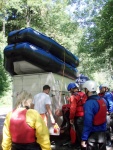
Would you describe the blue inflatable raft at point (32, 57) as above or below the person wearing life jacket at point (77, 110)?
above

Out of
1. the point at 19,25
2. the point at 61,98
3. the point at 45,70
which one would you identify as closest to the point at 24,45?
the point at 45,70

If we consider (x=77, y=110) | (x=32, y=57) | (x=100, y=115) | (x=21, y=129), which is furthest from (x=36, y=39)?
(x=21, y=129)

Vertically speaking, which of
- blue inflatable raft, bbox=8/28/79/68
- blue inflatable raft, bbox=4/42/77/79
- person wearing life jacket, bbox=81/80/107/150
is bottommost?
person wearing life jacket, bbox=81/80/107/150

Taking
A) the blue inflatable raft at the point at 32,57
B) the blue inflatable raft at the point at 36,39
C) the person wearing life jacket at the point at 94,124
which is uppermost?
the blue inflatable raft at the point at 36,39

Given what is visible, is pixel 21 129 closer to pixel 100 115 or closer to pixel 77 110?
pixel 100 115

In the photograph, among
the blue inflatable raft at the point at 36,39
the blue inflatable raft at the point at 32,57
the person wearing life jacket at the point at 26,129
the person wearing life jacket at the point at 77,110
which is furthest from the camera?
the blue inflatable raft at the point at 36,39

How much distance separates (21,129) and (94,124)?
54.4 inches

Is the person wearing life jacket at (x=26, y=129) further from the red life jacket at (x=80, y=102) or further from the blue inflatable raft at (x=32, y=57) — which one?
the blue inflatable raft at (x=32, y=57)

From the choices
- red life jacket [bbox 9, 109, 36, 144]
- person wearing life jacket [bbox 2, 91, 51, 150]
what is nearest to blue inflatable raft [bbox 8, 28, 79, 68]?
person wearing life jacket [bbox 2, 91, 51, 150]

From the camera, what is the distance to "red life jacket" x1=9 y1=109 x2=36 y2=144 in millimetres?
3043

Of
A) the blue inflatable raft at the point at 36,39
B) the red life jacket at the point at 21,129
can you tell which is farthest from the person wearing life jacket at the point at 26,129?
the blue inflatable raft at the point at 36,39

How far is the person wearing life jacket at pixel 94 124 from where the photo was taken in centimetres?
393

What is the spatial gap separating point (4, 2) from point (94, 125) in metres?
24.0

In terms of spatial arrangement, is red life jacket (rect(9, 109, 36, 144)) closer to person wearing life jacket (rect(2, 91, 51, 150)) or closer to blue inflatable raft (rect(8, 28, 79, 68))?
person wearing life jacket (rect(2, 91, 51, 150))
